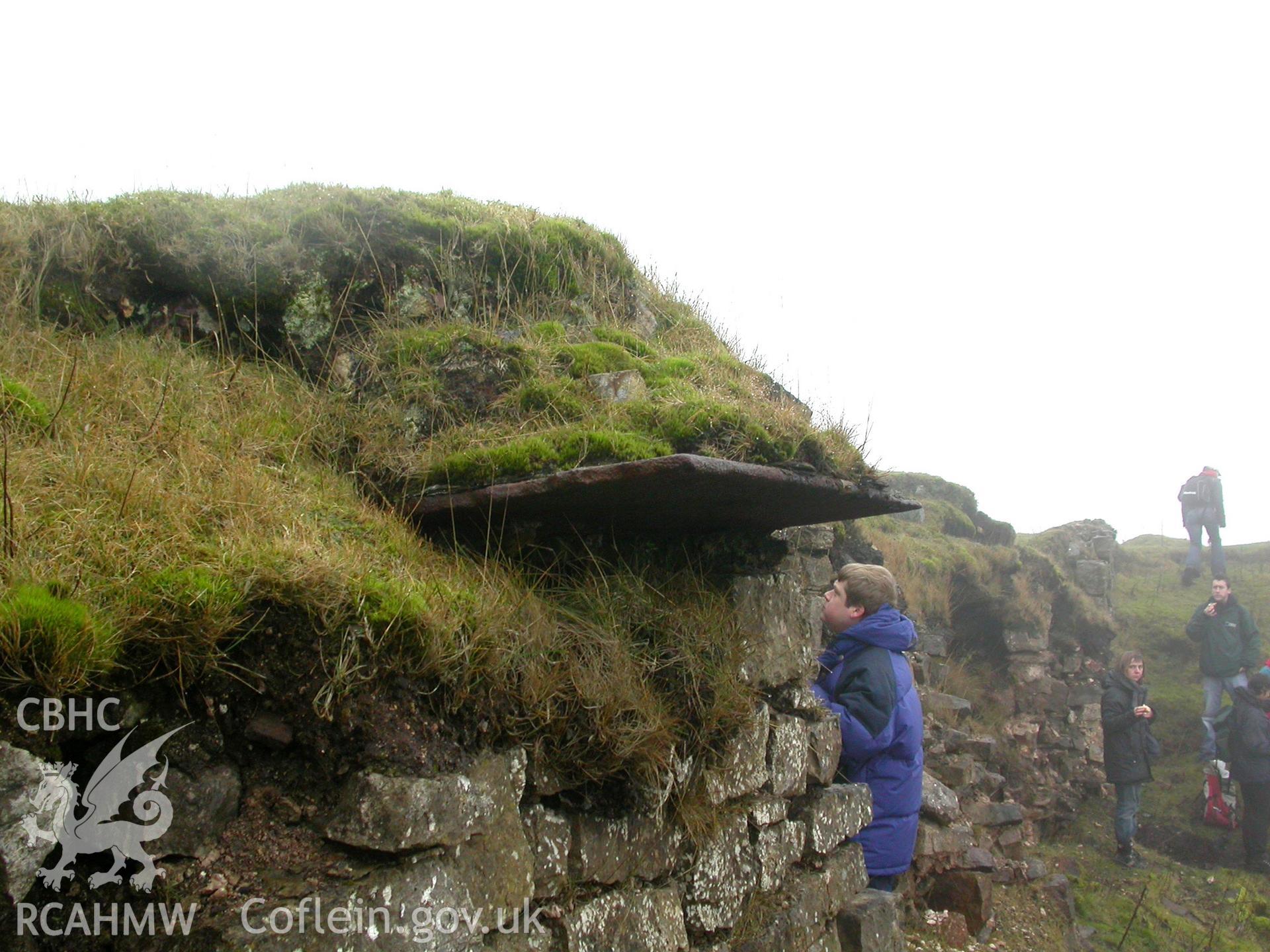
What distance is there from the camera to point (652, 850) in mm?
3115

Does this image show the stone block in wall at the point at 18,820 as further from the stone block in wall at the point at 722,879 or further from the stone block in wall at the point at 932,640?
the stone block in wall at the point at 932,640

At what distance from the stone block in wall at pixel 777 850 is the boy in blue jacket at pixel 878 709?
0.65m

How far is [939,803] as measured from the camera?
7.20 meters

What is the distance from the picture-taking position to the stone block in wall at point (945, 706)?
989 cm

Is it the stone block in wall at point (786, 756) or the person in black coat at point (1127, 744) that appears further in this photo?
the person in black coat at point (1127, 744)

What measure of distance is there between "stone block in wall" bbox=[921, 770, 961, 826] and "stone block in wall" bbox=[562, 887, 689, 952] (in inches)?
181

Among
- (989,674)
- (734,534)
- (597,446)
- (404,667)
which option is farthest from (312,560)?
(989,674)

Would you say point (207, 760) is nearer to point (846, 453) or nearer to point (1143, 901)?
point (846, 453)

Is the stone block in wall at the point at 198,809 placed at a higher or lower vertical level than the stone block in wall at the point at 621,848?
higher

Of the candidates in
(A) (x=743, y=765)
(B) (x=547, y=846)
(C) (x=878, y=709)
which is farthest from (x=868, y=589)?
(B) (x=547, y=846)

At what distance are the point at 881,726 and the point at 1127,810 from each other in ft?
24.4

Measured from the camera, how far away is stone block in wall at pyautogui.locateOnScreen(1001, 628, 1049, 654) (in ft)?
41.1

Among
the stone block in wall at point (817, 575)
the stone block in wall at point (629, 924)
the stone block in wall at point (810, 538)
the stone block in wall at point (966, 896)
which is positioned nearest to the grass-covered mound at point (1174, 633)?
the stone block in wall at point (966, 896)

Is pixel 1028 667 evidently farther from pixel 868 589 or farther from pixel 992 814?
pixel 868 589
